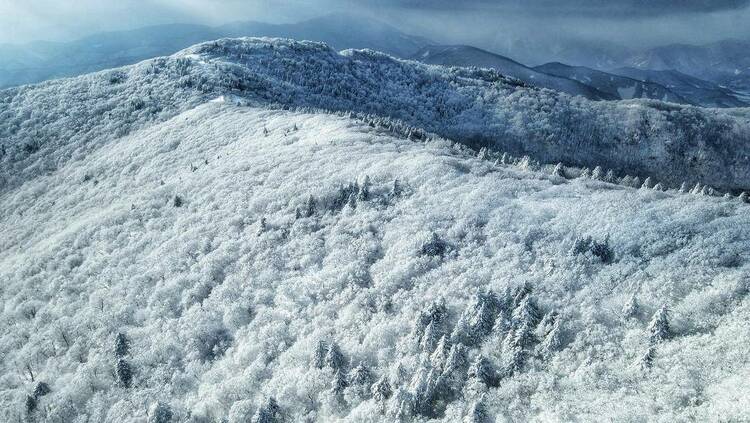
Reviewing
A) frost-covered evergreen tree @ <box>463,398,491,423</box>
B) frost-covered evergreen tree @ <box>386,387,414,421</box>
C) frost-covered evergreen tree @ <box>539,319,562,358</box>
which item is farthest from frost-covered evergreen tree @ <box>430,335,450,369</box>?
frost-covered evergreen tree @ <box>539,319,562,358</box>

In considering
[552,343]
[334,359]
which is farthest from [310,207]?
[552,343]

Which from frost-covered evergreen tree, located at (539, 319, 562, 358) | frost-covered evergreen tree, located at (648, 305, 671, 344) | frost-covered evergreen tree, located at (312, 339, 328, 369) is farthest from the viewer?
frost-covered evergreen tree, located at (312, 339, 328, 369)

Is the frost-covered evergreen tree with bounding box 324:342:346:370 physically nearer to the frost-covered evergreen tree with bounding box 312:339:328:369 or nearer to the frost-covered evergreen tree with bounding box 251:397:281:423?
the frost-covered evergreen tree with bounding box 312:339:328:369

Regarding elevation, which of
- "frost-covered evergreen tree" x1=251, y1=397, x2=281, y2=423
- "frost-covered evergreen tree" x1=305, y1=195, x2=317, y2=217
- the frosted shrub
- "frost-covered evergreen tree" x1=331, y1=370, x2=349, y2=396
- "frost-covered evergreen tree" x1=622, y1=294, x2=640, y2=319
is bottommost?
"frost-covered evergreen tree" x1=251, y1=397, x2=281, y2=423

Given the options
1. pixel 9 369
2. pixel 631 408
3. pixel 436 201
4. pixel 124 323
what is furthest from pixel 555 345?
pixel 9 369

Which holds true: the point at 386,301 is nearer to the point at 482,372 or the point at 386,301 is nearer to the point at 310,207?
the point at 482,372

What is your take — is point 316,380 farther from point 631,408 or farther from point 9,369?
point 9,369
